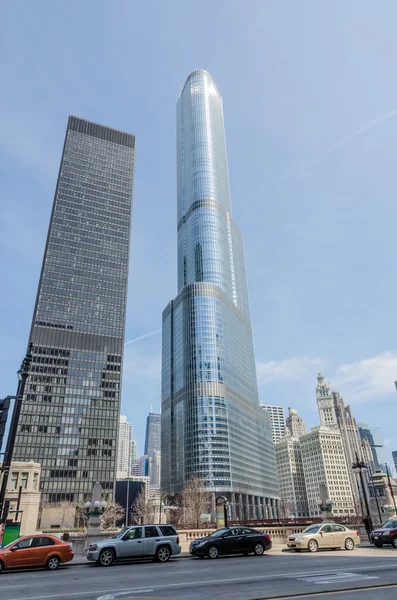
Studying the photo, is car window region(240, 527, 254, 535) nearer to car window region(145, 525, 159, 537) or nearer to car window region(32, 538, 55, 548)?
car window region(145, 525, 159, 537)

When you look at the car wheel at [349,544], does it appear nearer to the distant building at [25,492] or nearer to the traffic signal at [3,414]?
the traffic signal at [3,414]

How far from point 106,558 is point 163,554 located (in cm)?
283

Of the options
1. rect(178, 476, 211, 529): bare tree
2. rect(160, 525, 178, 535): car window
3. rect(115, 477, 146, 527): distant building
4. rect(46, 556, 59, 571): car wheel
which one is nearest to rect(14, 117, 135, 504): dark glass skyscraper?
rect(178, 476, 211, 529): bare tree

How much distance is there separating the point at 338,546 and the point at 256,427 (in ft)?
530

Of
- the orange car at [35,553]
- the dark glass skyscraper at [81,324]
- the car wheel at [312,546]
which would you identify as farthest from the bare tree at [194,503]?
the orange car at [35,553]

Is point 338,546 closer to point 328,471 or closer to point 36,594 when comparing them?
point 36,594

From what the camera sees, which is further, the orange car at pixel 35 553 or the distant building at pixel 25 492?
the distant building at pixel 25 492

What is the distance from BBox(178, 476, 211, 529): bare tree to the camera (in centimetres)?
8302

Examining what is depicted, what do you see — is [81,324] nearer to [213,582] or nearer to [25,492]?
[25,492]

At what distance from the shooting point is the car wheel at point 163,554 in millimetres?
19500

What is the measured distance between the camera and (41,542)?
60.2ft

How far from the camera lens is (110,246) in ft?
504

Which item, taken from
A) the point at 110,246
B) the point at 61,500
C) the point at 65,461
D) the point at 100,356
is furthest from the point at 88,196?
the point at 61,500

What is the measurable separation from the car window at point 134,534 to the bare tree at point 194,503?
46383mm
